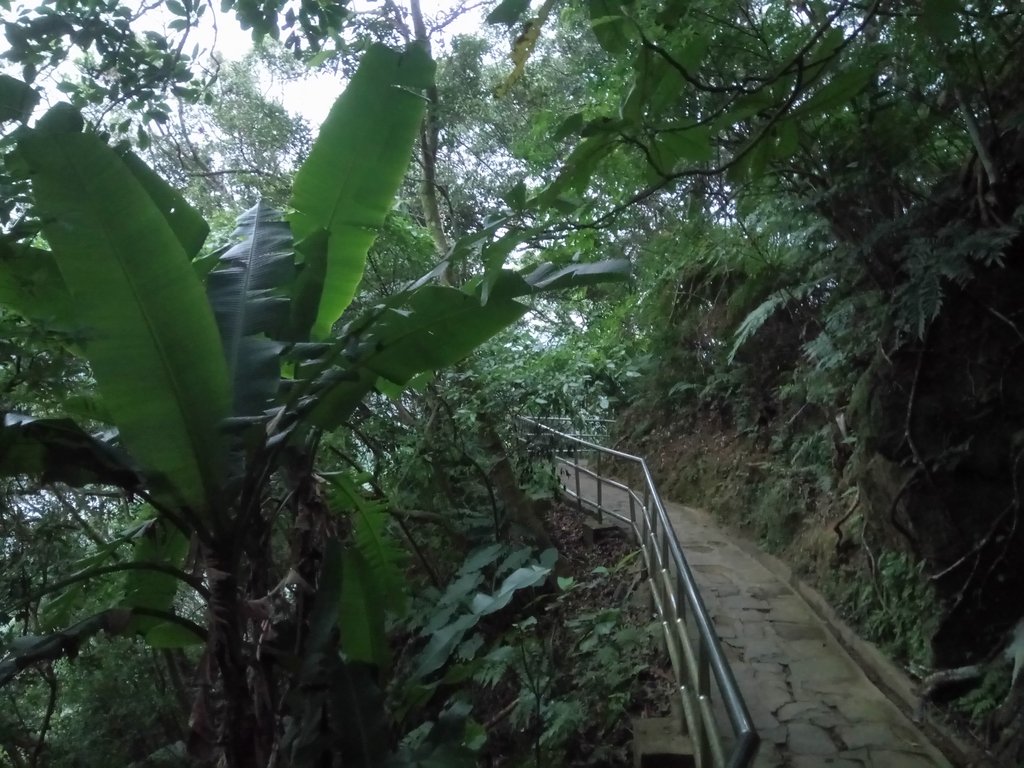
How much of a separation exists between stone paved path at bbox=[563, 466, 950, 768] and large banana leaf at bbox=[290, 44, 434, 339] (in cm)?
313

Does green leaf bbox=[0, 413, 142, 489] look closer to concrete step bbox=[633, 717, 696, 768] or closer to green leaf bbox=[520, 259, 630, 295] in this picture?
green leaf bbox=[520, 259, 630, 295]

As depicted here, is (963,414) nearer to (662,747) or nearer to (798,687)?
(798,687)

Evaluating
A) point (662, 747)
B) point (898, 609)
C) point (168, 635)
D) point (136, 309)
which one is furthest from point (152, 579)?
point (898, 609)

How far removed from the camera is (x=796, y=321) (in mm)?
8492

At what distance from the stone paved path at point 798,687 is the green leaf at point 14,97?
4115 millimetres

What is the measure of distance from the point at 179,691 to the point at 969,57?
6573mm

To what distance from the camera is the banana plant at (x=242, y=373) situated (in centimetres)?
246

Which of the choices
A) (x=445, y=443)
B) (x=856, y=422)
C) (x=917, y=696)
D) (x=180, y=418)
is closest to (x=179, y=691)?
(x=445, y=443)

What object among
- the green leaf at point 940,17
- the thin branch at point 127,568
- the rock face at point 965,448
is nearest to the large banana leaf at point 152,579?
the thin branch at point 127,568

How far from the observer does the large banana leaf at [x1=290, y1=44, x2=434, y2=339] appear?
3.23 meters

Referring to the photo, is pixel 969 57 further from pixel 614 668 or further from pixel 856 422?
pixel 614 668

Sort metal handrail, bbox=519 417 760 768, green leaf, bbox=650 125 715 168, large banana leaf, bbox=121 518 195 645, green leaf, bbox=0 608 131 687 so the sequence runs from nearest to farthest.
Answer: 1. metal handrail, bbox=519 417 760 768
2. green leaf, bbox=650 125 715 168
3. green leaf, bbox=0 608 131 687
4. large banana leaf, bbox=121 518 195 645

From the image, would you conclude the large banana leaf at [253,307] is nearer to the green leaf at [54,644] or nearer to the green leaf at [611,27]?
the green leaf at [54,644]

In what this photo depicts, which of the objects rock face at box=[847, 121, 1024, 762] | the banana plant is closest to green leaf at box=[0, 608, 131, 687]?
the banana plant
